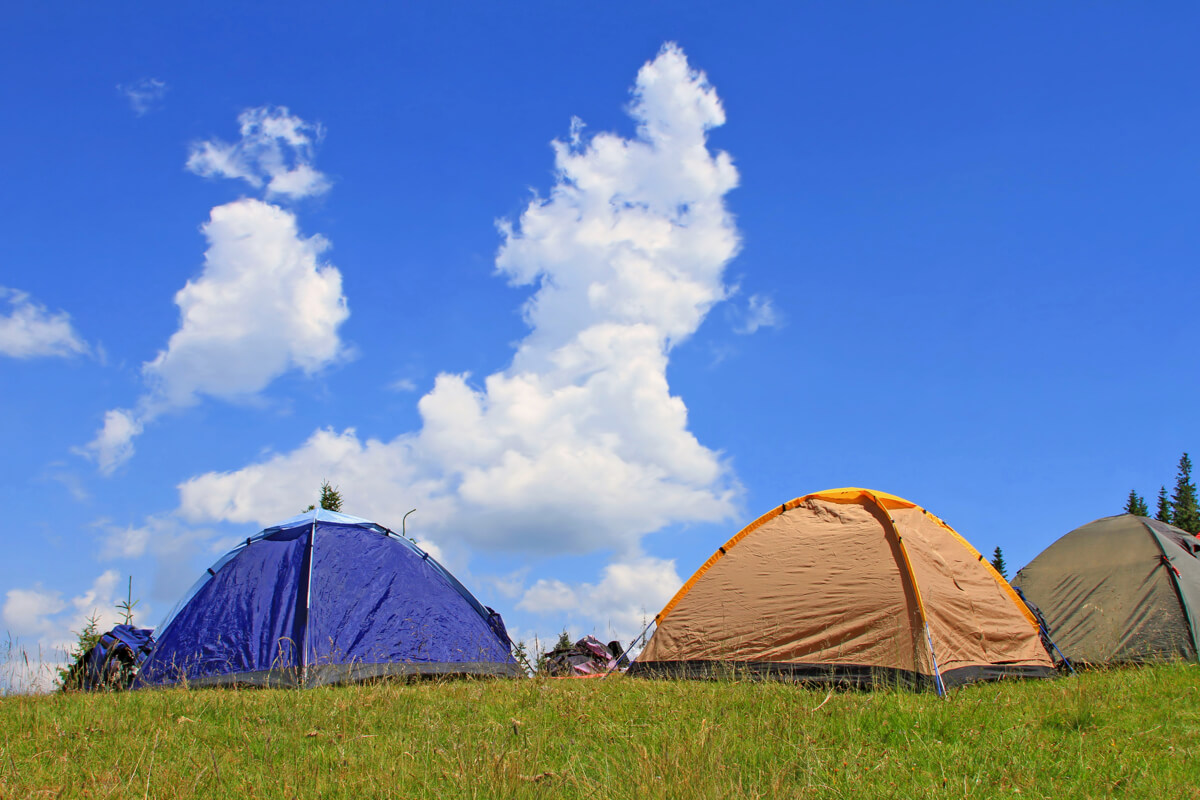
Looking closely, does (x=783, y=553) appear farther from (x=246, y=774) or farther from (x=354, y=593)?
(x=246, y=774)

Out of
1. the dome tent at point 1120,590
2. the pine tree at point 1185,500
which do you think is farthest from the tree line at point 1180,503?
the dome tent at point 1120,590

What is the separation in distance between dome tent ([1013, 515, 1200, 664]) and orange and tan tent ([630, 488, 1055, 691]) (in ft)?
9.50

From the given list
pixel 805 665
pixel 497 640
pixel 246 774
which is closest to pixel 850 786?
pixel 246 774

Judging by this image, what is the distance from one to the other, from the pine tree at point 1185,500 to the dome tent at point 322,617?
193 ft

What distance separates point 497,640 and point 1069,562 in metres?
10.1

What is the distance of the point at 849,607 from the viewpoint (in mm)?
10398

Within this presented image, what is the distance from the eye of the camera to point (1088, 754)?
6191mm

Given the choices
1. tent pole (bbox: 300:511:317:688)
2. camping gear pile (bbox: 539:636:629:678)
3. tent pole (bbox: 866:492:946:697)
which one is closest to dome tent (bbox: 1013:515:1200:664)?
tent pole (bbox: 866:492:946:697)

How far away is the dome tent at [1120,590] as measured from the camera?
13312 millimetres

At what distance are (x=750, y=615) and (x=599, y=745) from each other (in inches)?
213

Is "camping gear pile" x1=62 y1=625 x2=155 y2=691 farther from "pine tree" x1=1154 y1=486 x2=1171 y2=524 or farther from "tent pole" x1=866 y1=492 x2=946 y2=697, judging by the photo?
"pine tree" x1=1154 y1=486 x2=1171 y2=524

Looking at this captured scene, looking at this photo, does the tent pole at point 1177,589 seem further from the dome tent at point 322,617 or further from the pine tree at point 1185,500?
the pine tree at point 1185,500

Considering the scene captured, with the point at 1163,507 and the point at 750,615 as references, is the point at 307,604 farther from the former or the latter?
the point at 1163,507

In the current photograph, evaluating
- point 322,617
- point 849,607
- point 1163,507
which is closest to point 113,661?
point 322,617
